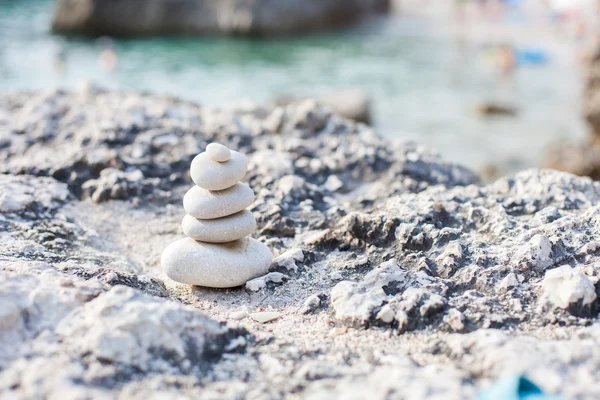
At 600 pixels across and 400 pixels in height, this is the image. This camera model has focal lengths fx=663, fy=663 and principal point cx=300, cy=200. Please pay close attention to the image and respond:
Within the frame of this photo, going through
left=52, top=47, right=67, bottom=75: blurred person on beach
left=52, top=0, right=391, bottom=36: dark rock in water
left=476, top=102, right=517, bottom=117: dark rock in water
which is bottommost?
left=52, top=47, right=67, bottom=75: blurred person on beach

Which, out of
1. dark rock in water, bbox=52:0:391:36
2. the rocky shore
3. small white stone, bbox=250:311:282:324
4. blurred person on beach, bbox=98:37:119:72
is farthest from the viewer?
dark rock in water, bbox=52:0:391:36

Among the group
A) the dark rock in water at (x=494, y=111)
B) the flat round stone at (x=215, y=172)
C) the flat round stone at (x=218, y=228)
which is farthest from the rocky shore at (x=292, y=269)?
the dark rock in water at (x=494, y=111)

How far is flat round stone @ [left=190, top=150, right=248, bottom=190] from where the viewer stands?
2.34 meters

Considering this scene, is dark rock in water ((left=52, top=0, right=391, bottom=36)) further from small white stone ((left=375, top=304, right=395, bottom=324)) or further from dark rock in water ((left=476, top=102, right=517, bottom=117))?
small white stone ((left=375, top=304, right=395, bottom=324))

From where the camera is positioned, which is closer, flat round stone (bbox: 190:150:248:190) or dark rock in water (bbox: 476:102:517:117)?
flat round stone (bbox: 190:150:248:190)

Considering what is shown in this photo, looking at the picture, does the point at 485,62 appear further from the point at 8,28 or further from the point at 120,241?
the point at 120,241

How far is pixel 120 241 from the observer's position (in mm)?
2723

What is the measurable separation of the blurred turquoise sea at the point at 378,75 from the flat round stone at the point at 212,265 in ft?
25.4

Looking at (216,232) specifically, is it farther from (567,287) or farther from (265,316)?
(567,287)

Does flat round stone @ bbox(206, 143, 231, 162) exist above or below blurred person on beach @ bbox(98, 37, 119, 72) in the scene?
above

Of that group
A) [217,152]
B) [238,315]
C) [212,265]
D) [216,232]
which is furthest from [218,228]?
[238,315]

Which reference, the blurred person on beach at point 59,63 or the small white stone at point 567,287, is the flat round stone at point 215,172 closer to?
the small white stone at point 567,287

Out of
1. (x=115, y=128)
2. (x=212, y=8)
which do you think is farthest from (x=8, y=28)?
(x=115, y=128)

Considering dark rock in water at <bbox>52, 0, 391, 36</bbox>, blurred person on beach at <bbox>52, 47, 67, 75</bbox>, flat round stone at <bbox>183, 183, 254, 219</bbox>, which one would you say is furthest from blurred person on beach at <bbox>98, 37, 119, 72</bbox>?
flat round stone at <bbox>183, 183, 254, 219</bbox>
